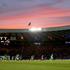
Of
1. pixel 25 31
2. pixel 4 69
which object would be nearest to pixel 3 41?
pixel 25 31

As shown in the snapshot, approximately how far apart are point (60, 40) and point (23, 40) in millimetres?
9636

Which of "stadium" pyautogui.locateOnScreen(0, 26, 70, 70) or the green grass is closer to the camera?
the green grass

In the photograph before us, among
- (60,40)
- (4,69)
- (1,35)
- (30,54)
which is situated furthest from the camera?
(1,35)

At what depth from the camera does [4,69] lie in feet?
50.4

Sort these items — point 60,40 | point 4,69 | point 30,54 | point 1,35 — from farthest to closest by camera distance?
point 1,35
point 60,40
point 30,54
point 4,69

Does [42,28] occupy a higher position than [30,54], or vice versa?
[42,28]

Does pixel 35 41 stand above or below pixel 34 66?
above

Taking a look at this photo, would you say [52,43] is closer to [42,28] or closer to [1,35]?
[42,28]

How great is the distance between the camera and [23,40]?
2655 inches

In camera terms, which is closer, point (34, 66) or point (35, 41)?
point (34, 66)

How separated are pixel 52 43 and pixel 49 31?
718 centimetres

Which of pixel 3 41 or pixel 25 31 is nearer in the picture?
pixel 3 41

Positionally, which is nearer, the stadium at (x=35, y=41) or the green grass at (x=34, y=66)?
the green grass at (x=34, y=66)

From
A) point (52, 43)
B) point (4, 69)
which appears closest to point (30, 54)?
point (52, 43)
